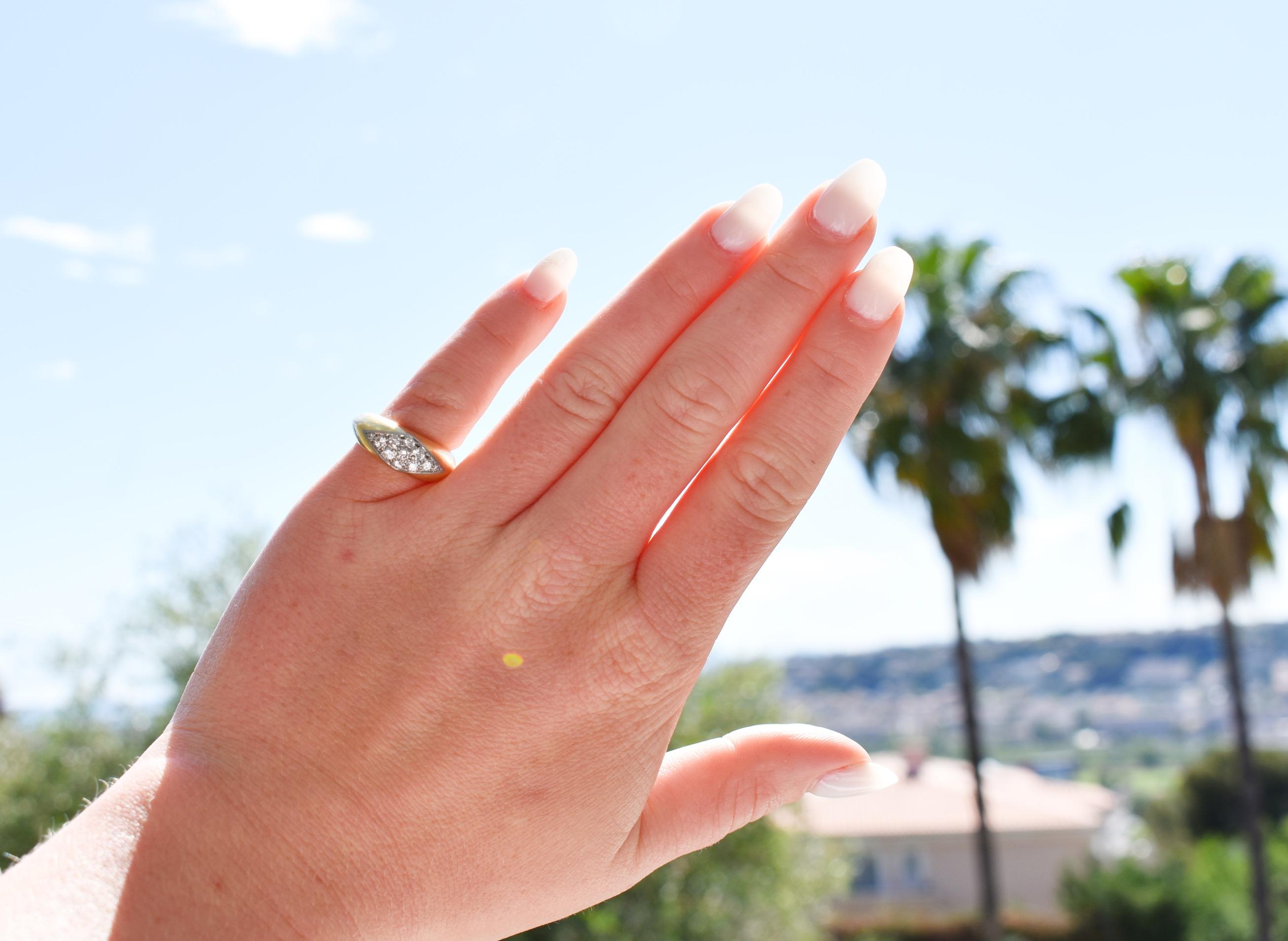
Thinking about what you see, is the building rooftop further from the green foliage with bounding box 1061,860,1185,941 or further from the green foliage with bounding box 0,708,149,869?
the green foliage with bounding box 0,708,149,869

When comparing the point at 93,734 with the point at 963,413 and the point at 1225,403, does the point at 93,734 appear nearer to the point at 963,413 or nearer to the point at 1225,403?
the point at 963,413

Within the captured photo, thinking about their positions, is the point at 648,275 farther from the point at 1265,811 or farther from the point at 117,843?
the point at 1265,811

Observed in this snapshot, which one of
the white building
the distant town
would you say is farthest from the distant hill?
the white building

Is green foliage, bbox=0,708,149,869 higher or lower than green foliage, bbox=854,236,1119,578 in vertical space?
lower

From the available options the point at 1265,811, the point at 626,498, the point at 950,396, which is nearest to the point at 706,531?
the point at 626,498

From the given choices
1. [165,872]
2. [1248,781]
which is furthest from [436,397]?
[1248,781]

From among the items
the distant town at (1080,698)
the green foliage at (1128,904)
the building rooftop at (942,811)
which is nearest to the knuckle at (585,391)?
the green foliage at (1128,904)

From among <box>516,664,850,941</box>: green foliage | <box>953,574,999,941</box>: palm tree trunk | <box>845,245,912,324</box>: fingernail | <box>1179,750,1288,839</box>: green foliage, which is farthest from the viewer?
<box>1179,750,1288,839</box>: green foliage
